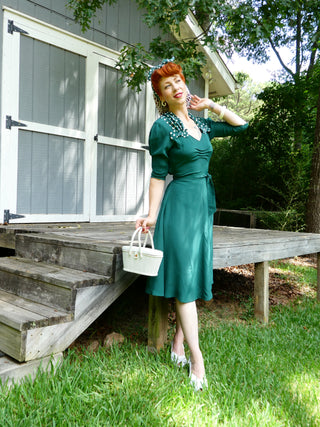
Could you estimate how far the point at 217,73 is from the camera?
593 centimetres

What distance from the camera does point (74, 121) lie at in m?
4.44

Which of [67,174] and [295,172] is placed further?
[295,172]

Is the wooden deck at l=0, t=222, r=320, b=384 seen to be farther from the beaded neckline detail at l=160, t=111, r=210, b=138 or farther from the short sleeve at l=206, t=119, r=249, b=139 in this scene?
the short sleeve at l=206, t=119, r=249, b=139

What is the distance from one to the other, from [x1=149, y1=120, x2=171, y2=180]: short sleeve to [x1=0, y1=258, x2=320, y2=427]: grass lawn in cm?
105

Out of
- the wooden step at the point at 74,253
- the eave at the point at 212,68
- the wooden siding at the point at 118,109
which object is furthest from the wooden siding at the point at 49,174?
the eave at the point at 212,68

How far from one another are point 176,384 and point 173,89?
4.94 feet

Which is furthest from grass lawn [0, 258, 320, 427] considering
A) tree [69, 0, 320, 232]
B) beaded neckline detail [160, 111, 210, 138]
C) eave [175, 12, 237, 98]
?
eave [175, 12, 237, 98]

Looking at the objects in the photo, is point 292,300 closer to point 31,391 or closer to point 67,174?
Answer: point 67,174

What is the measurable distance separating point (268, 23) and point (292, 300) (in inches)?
127

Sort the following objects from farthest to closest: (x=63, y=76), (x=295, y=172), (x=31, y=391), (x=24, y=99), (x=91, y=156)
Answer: (x=295, y=172) → (x=91, y=156) → (x=63, y=76) → (x=24, y=99) → (x=31, y=391)

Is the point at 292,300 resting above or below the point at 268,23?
below

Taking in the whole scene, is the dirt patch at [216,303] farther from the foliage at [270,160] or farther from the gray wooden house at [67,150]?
the foliage at [270,160]

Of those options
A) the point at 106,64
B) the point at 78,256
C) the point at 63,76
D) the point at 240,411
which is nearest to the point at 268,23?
the point at 106,64

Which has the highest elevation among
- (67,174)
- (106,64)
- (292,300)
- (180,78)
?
(106,64)
